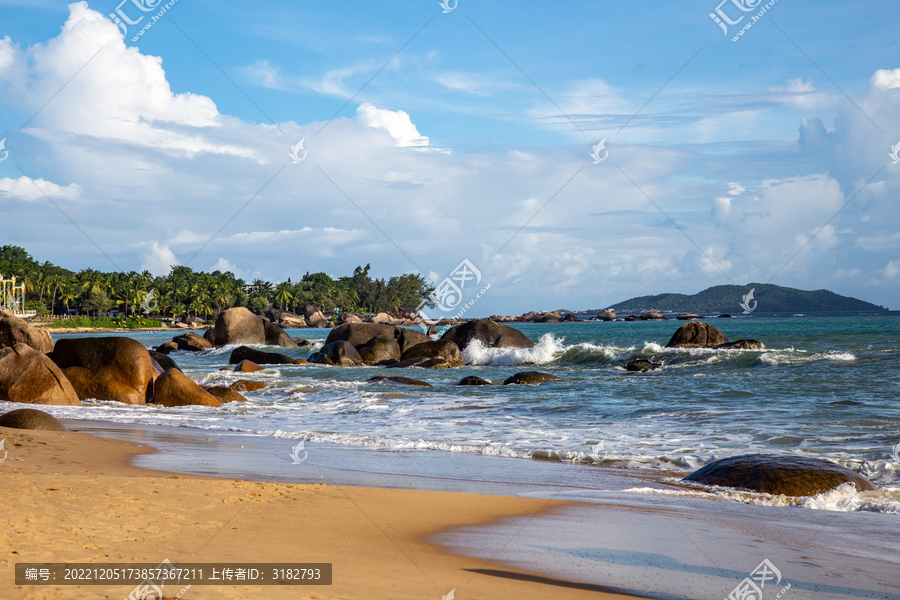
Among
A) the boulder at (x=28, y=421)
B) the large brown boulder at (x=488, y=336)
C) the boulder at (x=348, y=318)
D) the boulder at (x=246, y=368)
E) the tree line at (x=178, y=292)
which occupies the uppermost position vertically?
the tree line at (x=178, y=292)

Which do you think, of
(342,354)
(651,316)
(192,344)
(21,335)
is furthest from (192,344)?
(651,316)

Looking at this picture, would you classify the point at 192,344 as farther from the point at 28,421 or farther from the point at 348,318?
the point at 348,318

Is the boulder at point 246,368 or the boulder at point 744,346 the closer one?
the boulder at point 246,368

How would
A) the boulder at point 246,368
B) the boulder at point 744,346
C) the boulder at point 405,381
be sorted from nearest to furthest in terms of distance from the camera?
the boulder at point 405,381, the boulder at point 246,368, the boulder at point 744,346

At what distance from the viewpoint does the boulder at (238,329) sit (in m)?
40.3

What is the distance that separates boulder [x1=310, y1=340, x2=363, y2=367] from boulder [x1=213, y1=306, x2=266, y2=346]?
45.6ft

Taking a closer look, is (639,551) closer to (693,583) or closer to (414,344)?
(693,583)

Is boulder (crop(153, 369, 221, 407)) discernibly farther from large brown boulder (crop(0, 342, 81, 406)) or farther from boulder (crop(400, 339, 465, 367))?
boulder (crop(400, 339, 465, 367))

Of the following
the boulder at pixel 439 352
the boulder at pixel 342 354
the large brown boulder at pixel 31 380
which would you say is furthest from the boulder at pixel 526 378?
the large brown boulder at pixel 31 380

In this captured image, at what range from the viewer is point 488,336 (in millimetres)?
30281

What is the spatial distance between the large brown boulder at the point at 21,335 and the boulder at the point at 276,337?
2335cm

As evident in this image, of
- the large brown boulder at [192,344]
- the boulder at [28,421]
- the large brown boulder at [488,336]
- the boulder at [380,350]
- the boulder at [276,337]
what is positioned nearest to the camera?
the boulder at [28,421]
